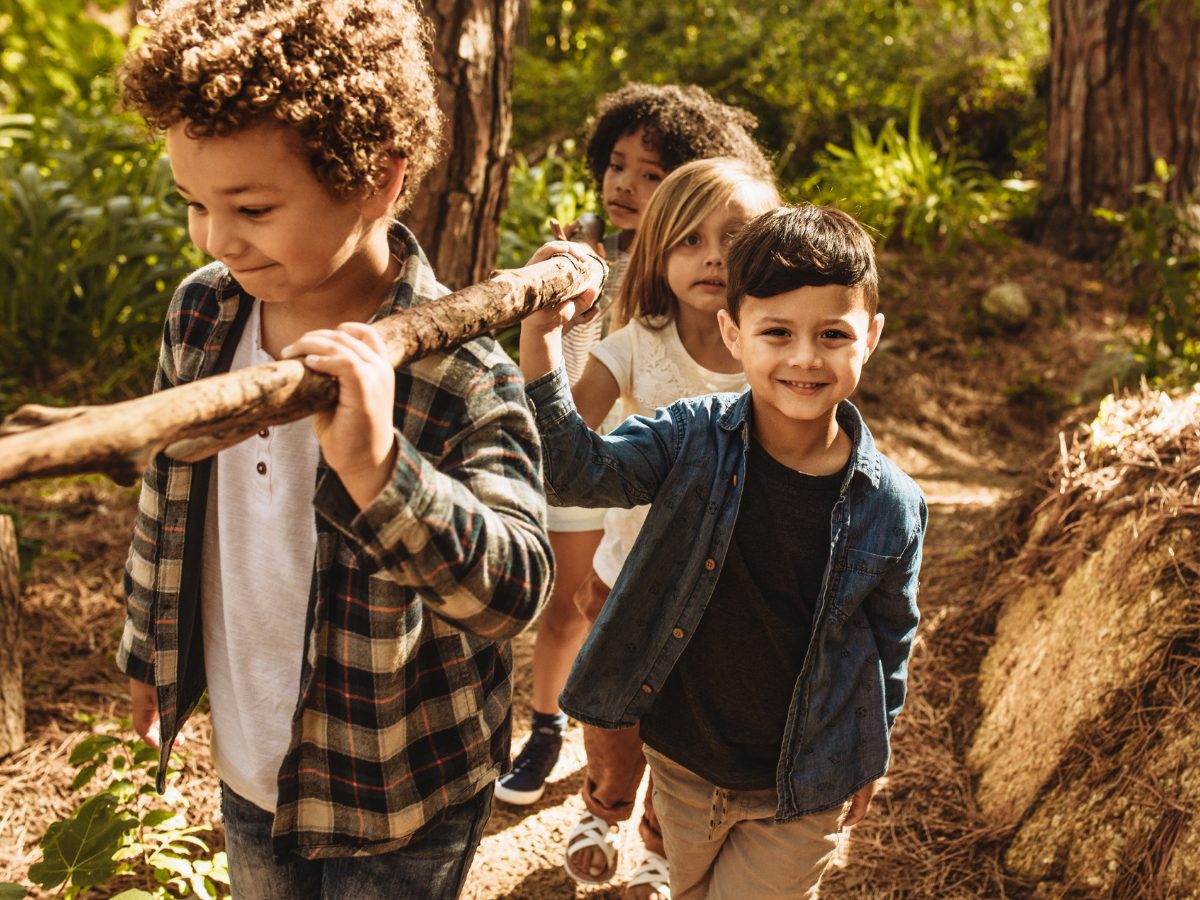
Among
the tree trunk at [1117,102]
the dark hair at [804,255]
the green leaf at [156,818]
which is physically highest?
the tree trunk at [1117,102]

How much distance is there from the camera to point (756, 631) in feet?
6.77

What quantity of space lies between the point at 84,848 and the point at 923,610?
2932mm

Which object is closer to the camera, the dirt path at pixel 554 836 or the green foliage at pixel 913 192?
the dirt path at pixel 554 836

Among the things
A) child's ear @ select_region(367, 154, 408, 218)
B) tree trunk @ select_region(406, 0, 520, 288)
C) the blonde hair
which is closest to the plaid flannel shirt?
child's ear @ select_region(367, 154, 408, 218)

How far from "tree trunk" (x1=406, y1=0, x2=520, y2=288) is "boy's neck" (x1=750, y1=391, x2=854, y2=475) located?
1970 mm

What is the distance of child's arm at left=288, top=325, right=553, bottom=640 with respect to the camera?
1231 millimetres

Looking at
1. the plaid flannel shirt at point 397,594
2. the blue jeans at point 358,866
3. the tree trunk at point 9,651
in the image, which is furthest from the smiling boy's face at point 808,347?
the tree trunk at point 9,651

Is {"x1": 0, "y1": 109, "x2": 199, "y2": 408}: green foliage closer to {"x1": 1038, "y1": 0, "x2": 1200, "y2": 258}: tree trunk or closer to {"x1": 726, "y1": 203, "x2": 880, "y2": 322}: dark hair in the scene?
{"x1": 726, "y1": 203, "x2": 880, "y2": 322}: dark hair

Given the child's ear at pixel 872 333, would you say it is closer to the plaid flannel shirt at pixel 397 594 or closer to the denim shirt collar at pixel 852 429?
the denim shirt collar at pixel 852 429

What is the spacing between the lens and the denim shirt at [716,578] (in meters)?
1.97

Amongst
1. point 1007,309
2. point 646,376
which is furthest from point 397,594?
point 1007,309

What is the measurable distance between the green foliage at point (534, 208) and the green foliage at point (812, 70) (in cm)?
157

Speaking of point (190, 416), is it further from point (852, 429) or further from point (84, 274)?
point (84, 274)

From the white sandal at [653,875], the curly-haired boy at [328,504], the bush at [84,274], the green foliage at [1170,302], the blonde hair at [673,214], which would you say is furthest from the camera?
the bush at [84,274]
